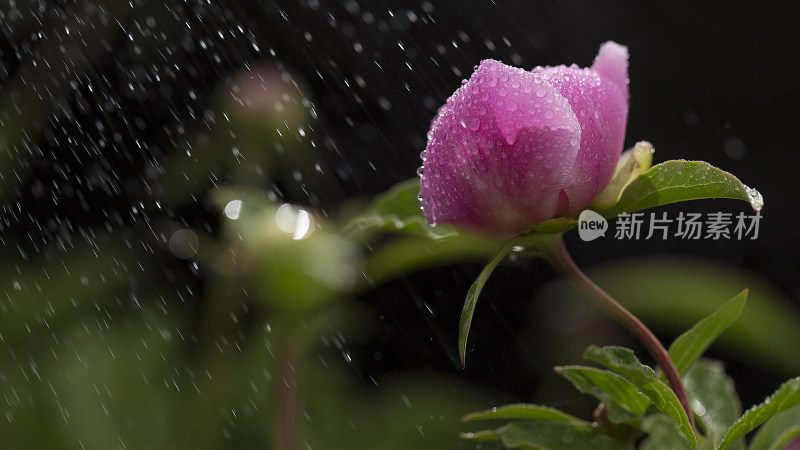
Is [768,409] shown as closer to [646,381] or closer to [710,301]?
[646,381]

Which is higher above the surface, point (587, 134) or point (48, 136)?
point (48, 136)

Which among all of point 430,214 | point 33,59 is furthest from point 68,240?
point 430,214

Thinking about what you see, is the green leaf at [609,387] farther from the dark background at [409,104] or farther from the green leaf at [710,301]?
the dark background at [409,104]

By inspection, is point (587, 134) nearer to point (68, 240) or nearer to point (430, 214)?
point (430, 214)

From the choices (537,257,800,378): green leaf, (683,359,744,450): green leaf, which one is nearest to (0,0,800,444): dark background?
(537,257,800,378): green leaf

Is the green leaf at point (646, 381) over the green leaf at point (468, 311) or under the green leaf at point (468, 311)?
under

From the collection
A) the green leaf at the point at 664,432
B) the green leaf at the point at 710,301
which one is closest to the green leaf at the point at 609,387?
the green leaf at the point at 664,432

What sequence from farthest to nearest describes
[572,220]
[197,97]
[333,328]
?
[197,97] → [333,328] → [572,220]
